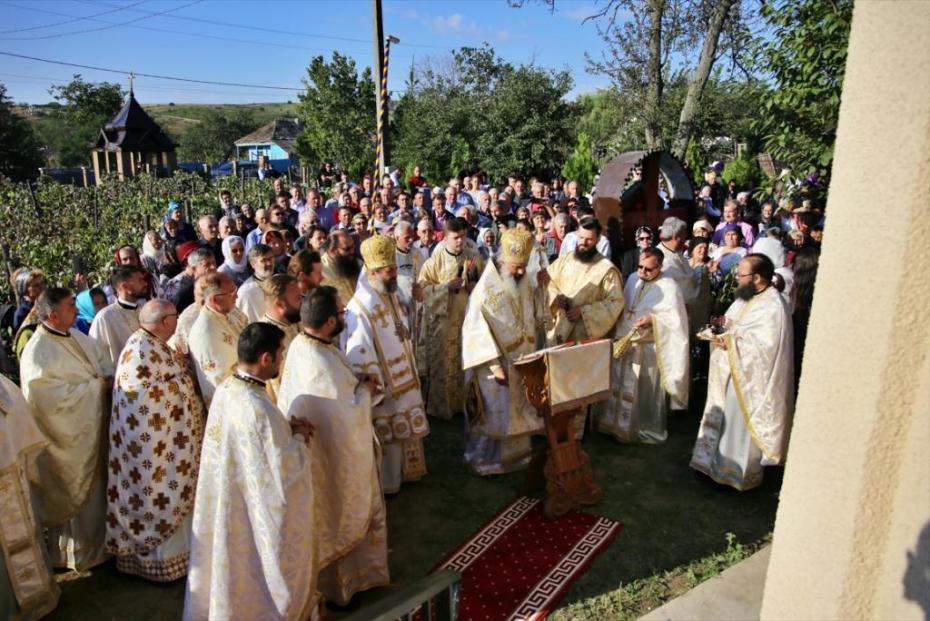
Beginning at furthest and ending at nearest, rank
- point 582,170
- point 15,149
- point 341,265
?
point 15,149 → point 582,170 → point 341,265

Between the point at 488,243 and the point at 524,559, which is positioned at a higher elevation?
the point at 488,243

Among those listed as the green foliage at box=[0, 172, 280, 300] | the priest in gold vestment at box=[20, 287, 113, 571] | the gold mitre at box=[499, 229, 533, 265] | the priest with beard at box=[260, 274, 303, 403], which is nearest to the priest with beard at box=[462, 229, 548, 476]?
the gold mitre at box=[499, 229, 533, 265]

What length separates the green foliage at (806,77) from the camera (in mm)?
6184

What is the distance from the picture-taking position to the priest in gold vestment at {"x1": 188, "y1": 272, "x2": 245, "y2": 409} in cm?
471

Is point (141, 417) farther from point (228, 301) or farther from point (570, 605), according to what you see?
point (570, 605)

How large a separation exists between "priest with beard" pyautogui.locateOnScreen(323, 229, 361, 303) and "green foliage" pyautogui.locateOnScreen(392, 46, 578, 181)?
47.2 ft

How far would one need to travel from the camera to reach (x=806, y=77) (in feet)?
21.4

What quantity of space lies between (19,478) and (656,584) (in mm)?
4013

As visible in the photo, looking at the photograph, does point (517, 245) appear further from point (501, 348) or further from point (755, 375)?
point (755, 375)

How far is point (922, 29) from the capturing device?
5.98ft

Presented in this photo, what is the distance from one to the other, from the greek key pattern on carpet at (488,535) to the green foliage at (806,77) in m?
4.47

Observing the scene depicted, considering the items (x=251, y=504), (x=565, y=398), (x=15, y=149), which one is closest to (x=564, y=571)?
(x=565, y=398)

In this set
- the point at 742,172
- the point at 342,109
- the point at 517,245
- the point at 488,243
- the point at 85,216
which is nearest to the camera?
the point at 517,245

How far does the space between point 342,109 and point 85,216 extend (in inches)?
696
